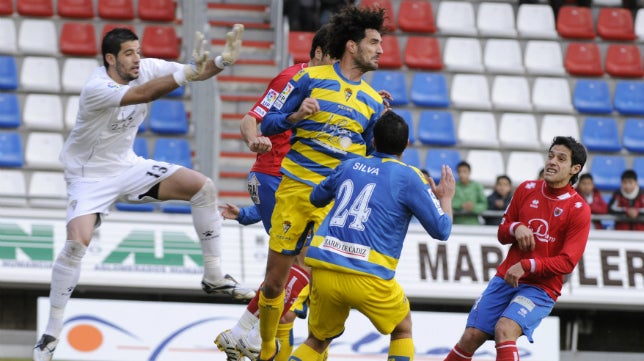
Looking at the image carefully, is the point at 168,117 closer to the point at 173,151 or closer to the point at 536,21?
the point at 173,151

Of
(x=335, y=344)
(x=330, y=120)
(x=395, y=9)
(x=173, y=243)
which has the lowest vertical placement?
(x=335, y=344)

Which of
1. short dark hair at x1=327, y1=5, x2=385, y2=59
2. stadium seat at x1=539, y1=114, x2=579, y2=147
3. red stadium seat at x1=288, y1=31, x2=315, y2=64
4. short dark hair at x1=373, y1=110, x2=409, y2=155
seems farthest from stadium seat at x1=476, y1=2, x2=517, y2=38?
short dark hair at x1=373, y1=110, x2=409, y2=155

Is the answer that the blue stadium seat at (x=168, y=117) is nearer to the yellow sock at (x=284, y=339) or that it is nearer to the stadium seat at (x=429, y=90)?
the stadium seat at (x=429, y=90)

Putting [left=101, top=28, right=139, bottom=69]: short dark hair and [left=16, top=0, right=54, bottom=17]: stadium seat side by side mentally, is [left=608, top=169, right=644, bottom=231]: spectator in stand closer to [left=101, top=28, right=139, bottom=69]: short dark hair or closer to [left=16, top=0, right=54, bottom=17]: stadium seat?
[left=101, top=28, right=139, bottom=69]: short dark hair

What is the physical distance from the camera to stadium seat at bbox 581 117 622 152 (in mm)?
16281

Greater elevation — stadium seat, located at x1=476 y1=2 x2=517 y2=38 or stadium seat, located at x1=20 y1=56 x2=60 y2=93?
stadium seat, located at x1=476 y1=2 x2=517 y2=38

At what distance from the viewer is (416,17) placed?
55.3 ft

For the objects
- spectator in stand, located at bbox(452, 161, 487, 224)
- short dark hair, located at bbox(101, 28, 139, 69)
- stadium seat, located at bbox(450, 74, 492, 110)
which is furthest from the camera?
stadium seat, located at bbox(450, 74, 492, 110)

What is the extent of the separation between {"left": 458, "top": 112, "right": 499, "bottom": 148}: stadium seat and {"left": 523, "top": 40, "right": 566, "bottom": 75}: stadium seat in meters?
1.27

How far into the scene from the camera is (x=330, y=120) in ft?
25.3

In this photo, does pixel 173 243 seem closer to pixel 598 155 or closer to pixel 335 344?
pixel 335 344

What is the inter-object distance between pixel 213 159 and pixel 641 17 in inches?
299

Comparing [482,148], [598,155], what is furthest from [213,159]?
[598,155]

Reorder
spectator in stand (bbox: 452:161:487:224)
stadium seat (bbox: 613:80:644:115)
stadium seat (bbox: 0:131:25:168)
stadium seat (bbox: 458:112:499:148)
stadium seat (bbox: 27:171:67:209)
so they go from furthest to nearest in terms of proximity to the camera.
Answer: stadium seat (bbox: 613:80:644:115), stadium seat (bbox: 458:112:499:148), stadium seat (bbox: 0:131:25:168), stadium seat (bbox: 27:171:67:209), spectator in stand (bbox: 452:161:487:224)
